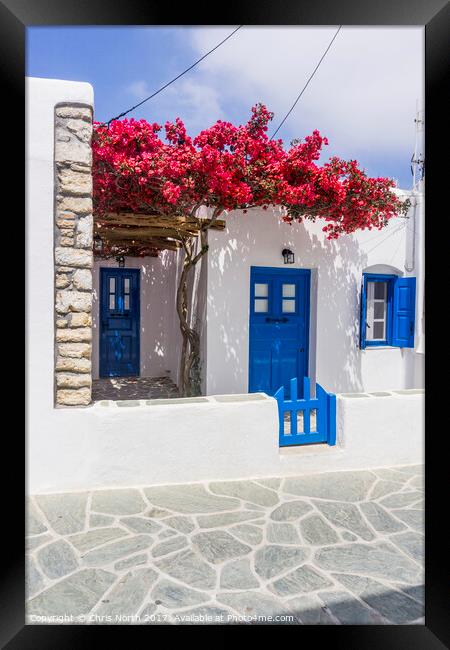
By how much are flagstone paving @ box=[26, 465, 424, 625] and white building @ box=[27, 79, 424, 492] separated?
310 mm

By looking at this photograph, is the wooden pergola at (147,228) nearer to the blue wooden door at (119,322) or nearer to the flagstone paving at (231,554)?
the blue wooden door at (119,322)

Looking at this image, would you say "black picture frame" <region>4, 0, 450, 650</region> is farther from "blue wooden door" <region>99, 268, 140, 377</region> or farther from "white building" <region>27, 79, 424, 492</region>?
"blue wooden door" <region>99, 268, 140, 377</region>

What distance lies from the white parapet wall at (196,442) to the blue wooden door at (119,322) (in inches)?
188

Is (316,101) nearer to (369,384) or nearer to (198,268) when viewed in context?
(198,268)

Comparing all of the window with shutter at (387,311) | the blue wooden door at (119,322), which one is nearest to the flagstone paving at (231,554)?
the window with shutter at (387,311)

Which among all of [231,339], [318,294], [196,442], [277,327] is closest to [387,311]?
[318,294]

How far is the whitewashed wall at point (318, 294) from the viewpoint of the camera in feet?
17.5

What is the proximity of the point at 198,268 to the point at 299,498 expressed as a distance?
372 cm

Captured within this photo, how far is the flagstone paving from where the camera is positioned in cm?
216

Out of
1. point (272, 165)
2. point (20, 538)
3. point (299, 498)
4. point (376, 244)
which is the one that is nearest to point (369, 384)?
point (376, 244)

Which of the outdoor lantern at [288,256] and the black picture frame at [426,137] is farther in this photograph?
the outdoor lantern at [288,256]

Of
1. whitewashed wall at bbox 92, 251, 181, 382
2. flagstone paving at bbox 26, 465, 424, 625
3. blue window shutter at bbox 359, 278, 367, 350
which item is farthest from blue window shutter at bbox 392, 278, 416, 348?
whitewashed wall at bbox 92, 251, 181, 382

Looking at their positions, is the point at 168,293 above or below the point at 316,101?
below

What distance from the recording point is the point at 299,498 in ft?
11.5
